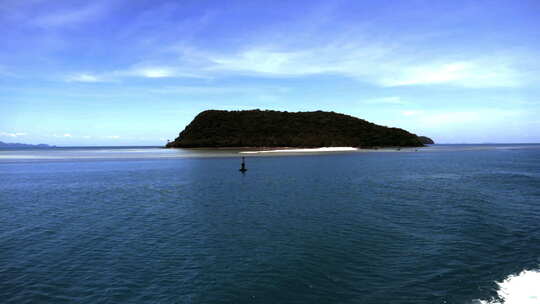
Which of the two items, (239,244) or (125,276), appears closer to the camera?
(125,276)

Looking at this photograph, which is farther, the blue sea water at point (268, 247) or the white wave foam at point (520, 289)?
the blue sea water at point (268, 247)

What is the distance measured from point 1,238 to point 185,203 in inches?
505

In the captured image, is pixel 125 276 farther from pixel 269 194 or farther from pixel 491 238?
pixel 269 194

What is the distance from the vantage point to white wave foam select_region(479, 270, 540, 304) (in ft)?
35.8

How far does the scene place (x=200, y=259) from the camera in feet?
49.3

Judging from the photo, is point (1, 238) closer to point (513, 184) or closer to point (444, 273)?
point (444, 273)

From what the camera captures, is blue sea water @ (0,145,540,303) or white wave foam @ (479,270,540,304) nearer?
white wave foam @ (479,270,540,304)

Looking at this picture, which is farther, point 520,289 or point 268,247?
point 268,247

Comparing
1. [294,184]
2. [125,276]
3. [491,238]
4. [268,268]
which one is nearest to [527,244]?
[491,238]

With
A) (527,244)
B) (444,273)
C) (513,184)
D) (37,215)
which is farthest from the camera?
(513,184)

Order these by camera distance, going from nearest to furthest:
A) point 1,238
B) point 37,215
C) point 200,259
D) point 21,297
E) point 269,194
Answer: point 21,297, point 200,259, point 1,238, point 37,215, point 269,194

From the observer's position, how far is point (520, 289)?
38.1 feet

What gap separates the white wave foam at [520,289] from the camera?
1092 cm

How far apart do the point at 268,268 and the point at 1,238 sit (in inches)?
637
